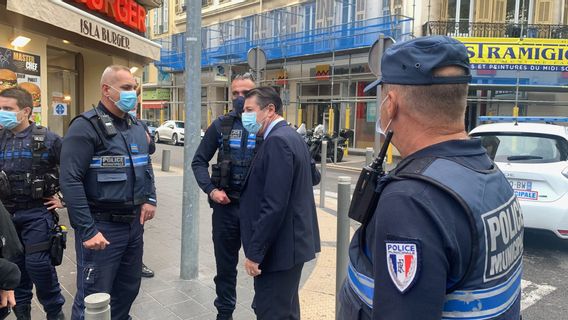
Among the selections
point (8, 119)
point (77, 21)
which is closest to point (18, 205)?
point (8, 119)

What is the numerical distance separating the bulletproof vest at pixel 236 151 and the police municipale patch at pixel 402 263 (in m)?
2.43

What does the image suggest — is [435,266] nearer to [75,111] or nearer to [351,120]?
[75,111]

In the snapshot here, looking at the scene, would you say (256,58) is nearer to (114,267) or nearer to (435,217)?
(114,267)

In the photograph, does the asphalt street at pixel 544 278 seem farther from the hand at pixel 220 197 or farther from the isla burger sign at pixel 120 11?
the isla burger sign at pixel 120 11

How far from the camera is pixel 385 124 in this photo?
4.76ft

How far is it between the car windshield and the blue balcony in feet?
41.9

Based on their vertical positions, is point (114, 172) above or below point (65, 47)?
below

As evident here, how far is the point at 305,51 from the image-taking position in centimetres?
2216

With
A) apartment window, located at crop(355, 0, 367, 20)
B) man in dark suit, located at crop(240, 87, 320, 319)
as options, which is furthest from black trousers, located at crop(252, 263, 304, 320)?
apartment window, located at crop(355, 0, 367, 20)

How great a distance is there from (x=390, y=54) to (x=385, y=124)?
0.23m

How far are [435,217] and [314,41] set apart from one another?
21495 mm

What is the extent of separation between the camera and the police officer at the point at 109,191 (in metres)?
2.71

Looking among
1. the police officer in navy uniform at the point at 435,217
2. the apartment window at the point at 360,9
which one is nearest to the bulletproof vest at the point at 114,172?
the police officer in navy uniform at the point at 435,217

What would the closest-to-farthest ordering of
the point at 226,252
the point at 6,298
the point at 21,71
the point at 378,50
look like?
the point at 6,298
the point at 226,252
the point at 378,50
the point at 21,71
